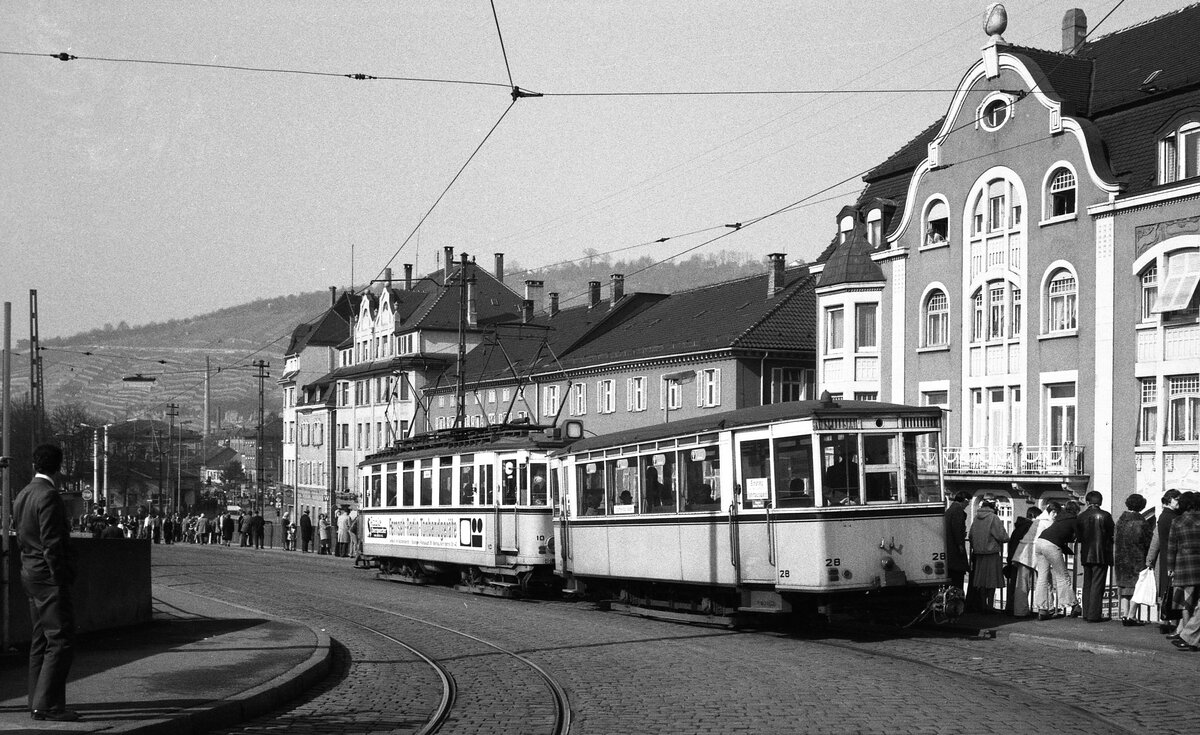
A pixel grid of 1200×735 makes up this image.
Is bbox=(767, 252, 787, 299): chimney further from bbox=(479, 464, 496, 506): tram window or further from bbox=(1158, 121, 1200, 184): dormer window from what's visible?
bbox=(479, 464, 496, 506): tram window

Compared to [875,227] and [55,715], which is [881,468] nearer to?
[55,715]

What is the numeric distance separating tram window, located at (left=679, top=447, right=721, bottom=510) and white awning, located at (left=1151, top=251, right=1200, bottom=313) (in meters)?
17.0

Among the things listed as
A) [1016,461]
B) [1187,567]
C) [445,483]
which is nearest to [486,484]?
[445,483]

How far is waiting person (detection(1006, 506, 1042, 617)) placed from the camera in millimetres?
18734

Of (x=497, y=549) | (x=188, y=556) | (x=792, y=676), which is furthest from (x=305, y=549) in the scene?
(x=792, y=676)

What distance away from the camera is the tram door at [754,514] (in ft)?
57.0

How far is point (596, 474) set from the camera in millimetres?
22062

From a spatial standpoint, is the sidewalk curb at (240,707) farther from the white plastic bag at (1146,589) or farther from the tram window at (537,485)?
the tram window at (537,485)

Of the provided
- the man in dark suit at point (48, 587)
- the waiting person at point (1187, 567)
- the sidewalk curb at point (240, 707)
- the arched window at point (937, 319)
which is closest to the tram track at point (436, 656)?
the sidewalk curb at point (240, 707)

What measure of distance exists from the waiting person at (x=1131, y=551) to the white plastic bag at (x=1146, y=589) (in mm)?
363

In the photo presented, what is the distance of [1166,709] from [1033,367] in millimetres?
25973

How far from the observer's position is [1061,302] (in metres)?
35.5

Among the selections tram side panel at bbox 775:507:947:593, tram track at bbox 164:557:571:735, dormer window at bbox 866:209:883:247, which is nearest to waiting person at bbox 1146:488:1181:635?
tram side panel at bbox 775:507:947:593

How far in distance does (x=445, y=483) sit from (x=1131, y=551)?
51.3 ft
